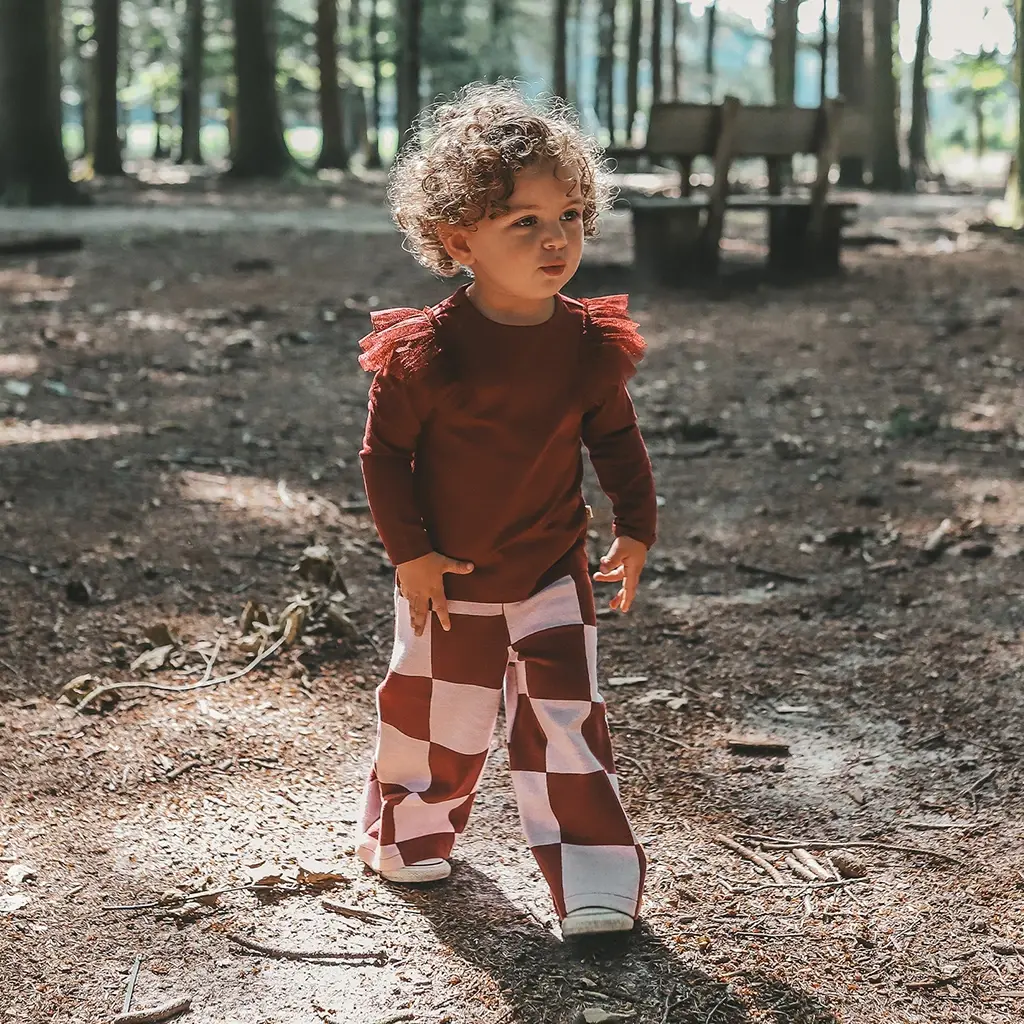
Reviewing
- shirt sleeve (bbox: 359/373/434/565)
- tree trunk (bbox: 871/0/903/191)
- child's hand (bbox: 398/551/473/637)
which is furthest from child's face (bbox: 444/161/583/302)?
tree trunk (bbox: 871/0/903/191)

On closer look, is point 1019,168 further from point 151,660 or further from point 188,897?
point 188,897

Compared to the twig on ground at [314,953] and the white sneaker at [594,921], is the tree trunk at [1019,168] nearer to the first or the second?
the white sneaker at [594,921]

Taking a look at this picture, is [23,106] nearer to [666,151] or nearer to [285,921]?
[666,151]

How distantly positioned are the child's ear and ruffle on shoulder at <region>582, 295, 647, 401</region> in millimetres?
257

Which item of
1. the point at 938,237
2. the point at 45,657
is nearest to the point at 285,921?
the point at 45,657

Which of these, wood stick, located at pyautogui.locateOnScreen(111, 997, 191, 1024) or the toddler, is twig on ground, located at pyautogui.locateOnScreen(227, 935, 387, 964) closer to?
wood stick, located at pyautogui.locateOnScreen(111, 997, 191, 1024)

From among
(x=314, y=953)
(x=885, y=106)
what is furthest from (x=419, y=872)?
(x=885, y=106)

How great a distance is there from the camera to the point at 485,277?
105 inches

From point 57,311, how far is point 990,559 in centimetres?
773

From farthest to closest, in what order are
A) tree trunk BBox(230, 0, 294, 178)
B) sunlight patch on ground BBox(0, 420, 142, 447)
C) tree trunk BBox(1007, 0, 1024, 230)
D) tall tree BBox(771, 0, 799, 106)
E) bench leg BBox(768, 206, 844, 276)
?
tall tree BBox(771, 0, 799, 106) → tree trunk BBox(230, 0, 294, 178) → tree trunk BBox(1007, 0, 1024, 230) → bench leg BBox(768, 206, 844, 276) → sunlight patch on ground BBox(0, 420, 142, 447)

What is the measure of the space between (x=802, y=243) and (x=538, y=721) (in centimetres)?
1023

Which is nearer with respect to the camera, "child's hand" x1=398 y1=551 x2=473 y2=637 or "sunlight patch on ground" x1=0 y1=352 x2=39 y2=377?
"child's hand" x1=398 y1=551 x2=473 y2=637

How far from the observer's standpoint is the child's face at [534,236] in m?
2.58

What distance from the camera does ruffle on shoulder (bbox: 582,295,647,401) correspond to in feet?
8.81
